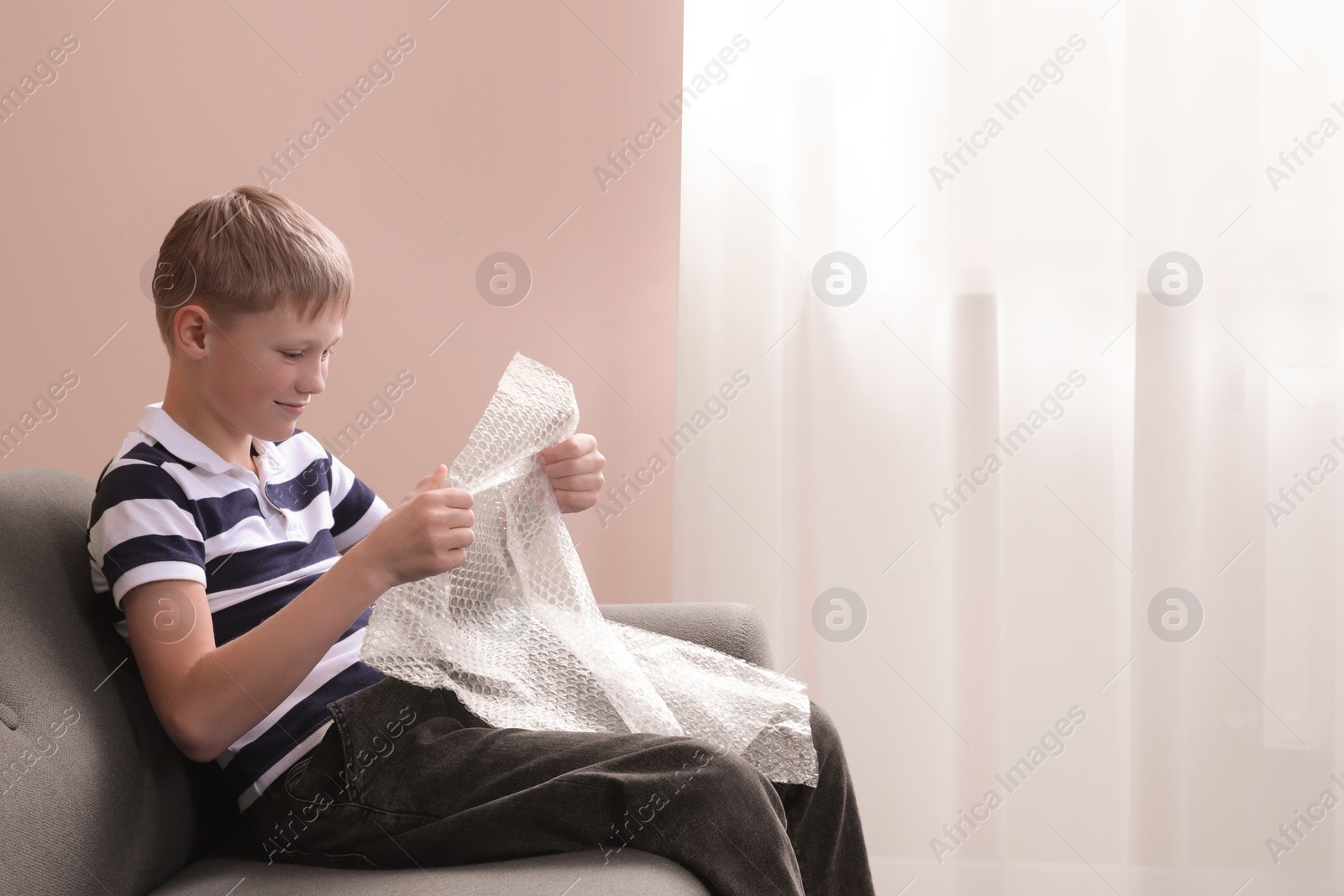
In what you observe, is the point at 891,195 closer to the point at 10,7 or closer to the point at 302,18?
the point at 302,18

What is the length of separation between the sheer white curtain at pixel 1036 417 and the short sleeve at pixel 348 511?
61 centimetres

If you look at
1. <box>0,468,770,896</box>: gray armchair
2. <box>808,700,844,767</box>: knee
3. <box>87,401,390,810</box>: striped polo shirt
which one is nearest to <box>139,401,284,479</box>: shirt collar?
<box>87,401,390,810</box>: striped polo shirt

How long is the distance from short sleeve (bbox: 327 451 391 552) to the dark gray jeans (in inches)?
12.1

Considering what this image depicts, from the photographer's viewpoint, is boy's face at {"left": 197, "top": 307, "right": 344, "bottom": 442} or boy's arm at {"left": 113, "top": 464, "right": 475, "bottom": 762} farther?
boy's face at {"left": 197, "top": 307, "right": 344, "bottom": 442}

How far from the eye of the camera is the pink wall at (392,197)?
169 centimetres

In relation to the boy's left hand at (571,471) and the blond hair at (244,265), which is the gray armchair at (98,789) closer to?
the blond hair at (244,265)

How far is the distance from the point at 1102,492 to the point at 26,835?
147 centimetres

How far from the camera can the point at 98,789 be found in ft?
2.56

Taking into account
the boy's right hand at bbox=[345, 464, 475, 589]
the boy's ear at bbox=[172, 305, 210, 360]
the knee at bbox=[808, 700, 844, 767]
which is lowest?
the boy's ear at bbox=[172, 305, 210, 360]

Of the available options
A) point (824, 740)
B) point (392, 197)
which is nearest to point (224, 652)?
point (824, 740)

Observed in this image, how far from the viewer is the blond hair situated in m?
0.95

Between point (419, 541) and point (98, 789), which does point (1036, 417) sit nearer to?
point (419, 541)

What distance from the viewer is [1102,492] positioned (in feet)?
5.32

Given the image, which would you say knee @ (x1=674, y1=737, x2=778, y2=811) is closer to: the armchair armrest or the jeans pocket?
the jeans pocket
